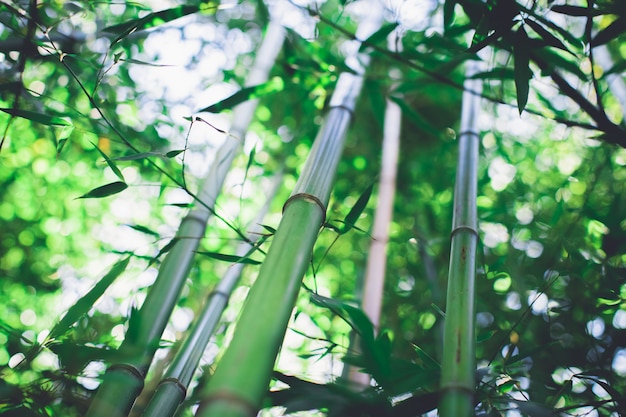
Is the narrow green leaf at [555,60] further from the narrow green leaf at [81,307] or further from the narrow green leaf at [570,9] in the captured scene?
the narrow green leaf at [81,307]

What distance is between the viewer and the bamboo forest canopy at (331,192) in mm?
1064

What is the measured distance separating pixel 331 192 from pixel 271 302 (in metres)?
0.36

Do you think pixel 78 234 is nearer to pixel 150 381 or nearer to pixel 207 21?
pixel 150 381

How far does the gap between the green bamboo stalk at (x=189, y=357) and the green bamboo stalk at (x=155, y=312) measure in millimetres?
61

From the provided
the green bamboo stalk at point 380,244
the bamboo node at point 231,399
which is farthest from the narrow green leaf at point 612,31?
the bamboo node at point 231,399

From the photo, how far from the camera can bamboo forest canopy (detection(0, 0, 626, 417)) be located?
106 cm

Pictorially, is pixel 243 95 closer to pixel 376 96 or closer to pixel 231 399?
pixel 376 96

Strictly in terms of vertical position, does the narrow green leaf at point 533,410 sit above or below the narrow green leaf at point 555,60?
below

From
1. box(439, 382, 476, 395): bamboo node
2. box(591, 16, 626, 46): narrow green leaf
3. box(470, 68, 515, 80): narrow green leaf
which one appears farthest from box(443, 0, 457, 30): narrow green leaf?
box(439, 382, 476, 395): bamboo node

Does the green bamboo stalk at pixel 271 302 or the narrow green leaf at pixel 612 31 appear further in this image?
the narrow green leaf at pixel 612 31

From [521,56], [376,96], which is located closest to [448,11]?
[521,56]

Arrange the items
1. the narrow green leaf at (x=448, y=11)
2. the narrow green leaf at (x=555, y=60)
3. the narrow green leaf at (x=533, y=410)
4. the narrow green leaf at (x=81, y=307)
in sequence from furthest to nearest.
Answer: the narrow green leaf at (x=555, y=60) → the narrow green leaf at (x=448, y=11) → the narrow green leaf at (x=81, y=307) → the narrow green leaf at (x=533, y=410)

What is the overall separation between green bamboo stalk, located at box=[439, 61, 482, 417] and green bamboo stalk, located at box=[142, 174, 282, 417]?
16.0 inches

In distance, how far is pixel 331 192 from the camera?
3.33 feet
